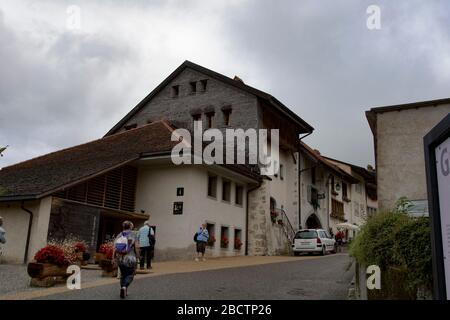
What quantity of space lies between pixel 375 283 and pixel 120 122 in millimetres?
29218

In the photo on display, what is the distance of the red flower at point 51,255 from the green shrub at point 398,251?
7.60 m

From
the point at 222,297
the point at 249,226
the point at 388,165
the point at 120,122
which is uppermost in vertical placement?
the point at 120,122

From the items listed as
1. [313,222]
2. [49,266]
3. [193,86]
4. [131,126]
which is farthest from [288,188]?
[49,266]

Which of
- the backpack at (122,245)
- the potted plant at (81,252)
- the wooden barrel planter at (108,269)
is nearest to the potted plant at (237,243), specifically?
the potted plant at (81,252)

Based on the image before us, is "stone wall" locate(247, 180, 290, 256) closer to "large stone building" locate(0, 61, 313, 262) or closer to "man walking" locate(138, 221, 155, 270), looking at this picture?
"large stone building" locate(0, 61, 313, 262)

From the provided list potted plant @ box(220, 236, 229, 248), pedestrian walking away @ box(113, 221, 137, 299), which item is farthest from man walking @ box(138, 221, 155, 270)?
potted plant @ box(220, 236, 229, 248)

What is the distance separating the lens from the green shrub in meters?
5.80

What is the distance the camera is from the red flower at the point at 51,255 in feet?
38.1

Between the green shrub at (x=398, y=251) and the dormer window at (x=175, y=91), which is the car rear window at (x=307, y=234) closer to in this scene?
the dormer window at (x=175, y=91)

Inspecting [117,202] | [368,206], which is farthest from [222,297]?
[368,206]

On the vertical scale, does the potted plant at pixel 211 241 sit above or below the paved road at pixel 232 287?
above

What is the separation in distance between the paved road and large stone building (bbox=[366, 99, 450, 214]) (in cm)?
612

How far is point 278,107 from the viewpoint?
29.9 metres
